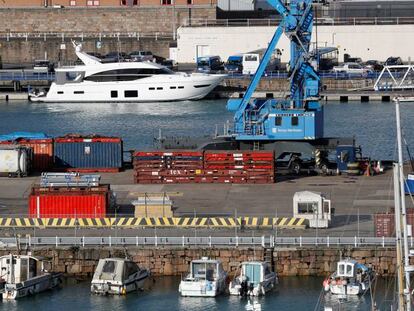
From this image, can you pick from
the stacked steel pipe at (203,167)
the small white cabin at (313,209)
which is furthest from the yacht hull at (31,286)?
the stacked steel pipe at (203,167)

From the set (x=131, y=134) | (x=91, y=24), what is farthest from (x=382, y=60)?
(x=131, y=134)

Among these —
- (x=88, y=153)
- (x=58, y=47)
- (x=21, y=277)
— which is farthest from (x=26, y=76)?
(x=21, y=277)

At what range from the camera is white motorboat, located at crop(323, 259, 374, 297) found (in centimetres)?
5103

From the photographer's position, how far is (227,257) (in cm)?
5328

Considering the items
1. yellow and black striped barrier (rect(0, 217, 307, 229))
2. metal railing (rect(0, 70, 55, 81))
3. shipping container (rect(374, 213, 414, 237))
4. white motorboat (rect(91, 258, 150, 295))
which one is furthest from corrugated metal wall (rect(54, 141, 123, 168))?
metal railing (rect(0, 70, 55, 81))

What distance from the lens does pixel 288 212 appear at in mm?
59062

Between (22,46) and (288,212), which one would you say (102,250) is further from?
(22,46)

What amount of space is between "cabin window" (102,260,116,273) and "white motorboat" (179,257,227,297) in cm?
202

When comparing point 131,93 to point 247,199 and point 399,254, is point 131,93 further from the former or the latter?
point 399,254

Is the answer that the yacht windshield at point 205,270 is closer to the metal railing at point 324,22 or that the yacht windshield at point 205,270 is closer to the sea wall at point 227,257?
the sea wall at point 227,257

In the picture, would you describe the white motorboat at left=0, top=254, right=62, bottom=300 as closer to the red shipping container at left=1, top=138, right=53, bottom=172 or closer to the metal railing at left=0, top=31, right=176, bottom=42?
the red shipping container at left=1, top=138, right=53, bottom=172

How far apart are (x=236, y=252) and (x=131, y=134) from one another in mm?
37126

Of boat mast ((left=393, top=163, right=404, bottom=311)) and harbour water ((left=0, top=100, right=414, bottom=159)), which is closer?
boat mast ((left=393, top=163, right=404, bottom=311))

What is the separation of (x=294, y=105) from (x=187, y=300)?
65.9ft
